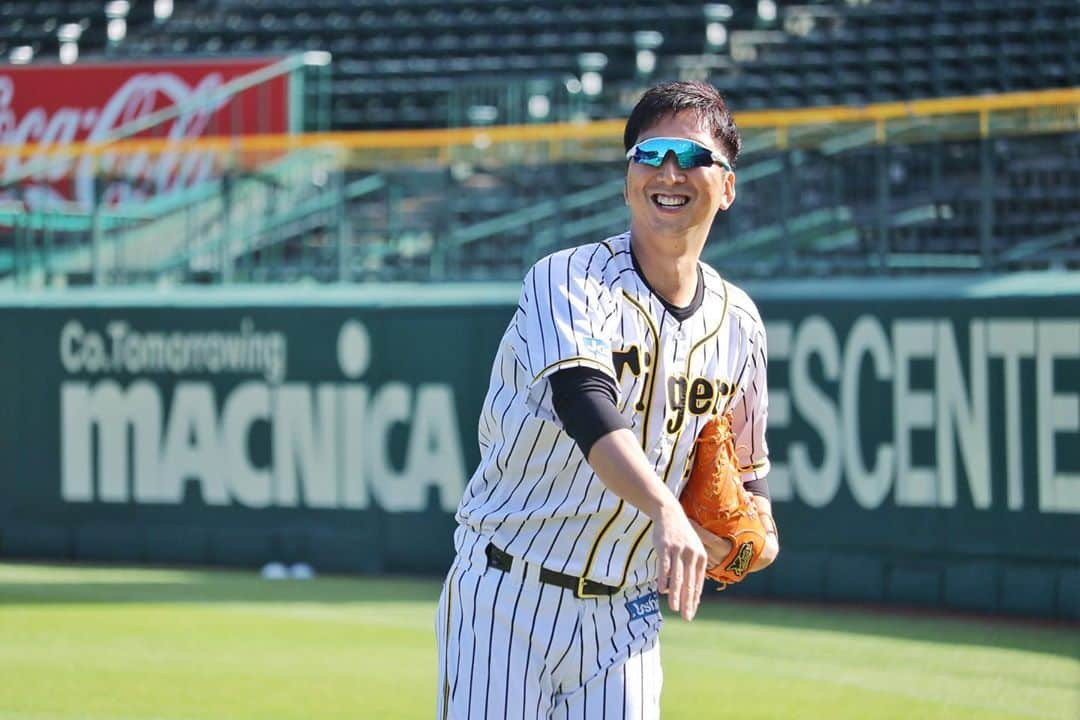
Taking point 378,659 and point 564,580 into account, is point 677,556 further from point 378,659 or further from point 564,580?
point 378,659

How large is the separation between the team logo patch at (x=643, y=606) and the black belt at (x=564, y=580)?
0.06 metres

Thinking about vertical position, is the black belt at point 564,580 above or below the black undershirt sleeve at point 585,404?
below

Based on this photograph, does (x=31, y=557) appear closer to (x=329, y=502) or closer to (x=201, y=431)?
(x=201, y=431)

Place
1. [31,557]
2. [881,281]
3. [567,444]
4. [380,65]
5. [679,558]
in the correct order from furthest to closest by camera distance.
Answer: [380,65] < [31,557] < [881,281] < [567,444] < [679,558]

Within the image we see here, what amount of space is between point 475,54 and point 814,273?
406 inches

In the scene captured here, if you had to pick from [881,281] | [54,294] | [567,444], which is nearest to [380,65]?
[54,294]

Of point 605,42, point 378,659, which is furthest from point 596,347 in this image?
point 605,42

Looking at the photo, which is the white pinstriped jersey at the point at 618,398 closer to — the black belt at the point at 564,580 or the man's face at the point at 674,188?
the black belt at the point at 564,580

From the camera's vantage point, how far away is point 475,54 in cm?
2011

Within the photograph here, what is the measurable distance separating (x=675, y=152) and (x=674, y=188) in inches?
2.7

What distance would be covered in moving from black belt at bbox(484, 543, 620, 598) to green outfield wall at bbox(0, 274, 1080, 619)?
6261 mm

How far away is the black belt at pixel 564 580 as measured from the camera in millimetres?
3414

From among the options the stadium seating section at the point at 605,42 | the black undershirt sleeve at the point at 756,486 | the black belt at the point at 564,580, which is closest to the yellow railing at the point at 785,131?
the stadium seating section at the point at 605,42

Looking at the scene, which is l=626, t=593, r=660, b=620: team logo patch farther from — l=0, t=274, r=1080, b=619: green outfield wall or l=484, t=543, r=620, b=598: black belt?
l=0, t=274, r=1080, b=619: green outfield wall
